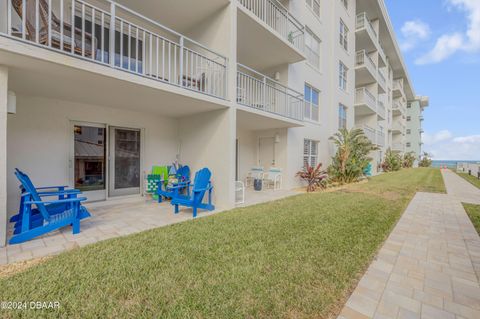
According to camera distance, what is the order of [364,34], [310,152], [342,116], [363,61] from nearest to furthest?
1. [310,152]
2. [342,116]
3. [364,34]
4. [363,61]

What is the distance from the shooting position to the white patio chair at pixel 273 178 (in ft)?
34.6

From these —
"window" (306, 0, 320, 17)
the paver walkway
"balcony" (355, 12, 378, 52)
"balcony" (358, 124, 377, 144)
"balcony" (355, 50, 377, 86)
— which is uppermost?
"balcony" (355, 12, 378, 52)

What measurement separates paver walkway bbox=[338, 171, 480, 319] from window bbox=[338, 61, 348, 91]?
470 inches

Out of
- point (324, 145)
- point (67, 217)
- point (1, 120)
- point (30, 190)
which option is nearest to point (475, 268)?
Answer: point (67, 217)

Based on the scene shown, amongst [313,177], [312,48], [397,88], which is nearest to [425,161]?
[397,88]

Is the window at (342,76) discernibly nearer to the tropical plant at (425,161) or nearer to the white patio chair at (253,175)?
the white patio chair at (253,175)

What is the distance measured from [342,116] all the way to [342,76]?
107 inches

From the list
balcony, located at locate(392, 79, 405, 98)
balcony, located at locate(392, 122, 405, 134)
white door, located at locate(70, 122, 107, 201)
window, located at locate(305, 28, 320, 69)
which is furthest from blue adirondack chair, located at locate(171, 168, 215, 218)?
balcony, located at locate(392, 122, 405, 134)

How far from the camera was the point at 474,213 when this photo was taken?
6.34 m

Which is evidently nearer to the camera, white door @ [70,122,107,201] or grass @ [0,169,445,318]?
grass @ [0,169,445,318]

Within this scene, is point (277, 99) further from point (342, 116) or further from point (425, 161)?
point (425, 161)

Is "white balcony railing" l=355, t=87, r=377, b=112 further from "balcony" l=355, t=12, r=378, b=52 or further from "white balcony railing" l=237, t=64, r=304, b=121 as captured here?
"white balcony railing" l=237, t=64, r=304, b=121

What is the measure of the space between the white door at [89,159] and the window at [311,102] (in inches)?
374

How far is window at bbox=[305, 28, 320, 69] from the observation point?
11602 millimetres
